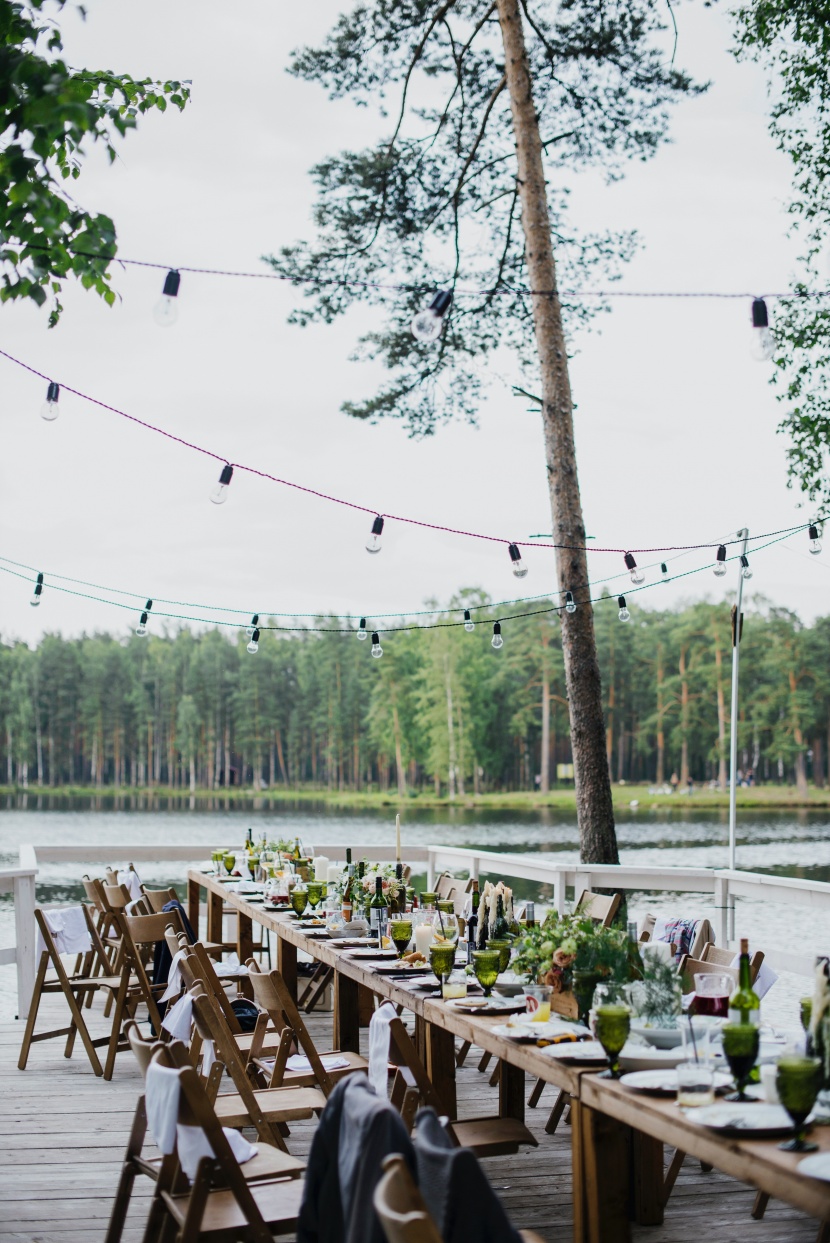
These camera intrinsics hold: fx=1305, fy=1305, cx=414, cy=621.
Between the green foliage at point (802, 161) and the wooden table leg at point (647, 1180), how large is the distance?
749cm

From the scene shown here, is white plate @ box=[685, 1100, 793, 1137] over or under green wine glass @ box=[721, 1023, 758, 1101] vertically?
under

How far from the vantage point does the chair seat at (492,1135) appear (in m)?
3.61

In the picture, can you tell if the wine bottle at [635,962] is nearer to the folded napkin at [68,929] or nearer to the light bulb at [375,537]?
the folded napkin at [68,929]

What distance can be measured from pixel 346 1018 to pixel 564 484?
4.57 metres

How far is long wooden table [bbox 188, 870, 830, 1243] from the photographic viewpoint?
2352mm

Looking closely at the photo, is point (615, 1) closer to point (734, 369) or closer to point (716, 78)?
point (716, 78)

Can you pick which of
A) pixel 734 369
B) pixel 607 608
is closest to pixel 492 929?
pixel 734 369

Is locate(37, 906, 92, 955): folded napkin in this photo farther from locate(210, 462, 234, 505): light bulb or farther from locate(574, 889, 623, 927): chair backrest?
locate(574, 889, 623, 927): chair backrest

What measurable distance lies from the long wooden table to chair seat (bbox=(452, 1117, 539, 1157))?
179 millimetres

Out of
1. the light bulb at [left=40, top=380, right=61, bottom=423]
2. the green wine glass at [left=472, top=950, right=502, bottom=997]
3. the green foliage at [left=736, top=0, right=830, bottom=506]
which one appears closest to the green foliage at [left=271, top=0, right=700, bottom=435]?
the green foliage at [left=736, top=0, right=830, bottom=506]

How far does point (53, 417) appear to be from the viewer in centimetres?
560

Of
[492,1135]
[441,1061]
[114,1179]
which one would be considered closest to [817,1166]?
[492,1135]

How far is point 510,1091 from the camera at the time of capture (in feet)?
13.2

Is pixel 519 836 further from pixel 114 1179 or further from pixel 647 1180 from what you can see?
pixel 647 1180
